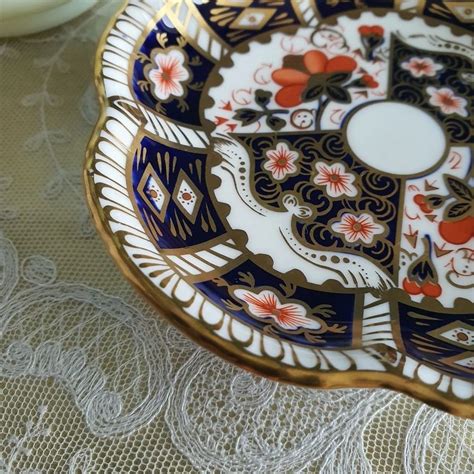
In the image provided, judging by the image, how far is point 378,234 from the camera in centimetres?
64

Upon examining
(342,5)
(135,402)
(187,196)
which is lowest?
(135,402)

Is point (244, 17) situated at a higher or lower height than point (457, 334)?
higher

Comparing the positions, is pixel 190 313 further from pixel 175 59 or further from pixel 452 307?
pixel 175 59

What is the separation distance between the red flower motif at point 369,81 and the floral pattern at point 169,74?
0.73ft

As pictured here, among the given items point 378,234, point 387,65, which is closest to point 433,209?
point 378,234

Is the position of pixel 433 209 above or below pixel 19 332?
above

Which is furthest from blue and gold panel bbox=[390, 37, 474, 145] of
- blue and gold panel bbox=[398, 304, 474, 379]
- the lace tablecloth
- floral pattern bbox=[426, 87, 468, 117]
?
the lace tablecloth

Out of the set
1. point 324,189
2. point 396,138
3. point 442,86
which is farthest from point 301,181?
point 442,86

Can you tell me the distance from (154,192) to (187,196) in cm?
4

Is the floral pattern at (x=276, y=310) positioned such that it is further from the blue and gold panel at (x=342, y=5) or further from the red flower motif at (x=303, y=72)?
the blue and gold panel at (x=342, y=5)

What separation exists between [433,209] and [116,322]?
1.17 feet

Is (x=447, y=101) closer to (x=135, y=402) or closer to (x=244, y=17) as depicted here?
(x=244, y=17)

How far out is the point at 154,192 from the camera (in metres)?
0.60

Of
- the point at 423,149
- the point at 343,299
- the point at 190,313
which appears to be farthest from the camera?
the point at 423,149
